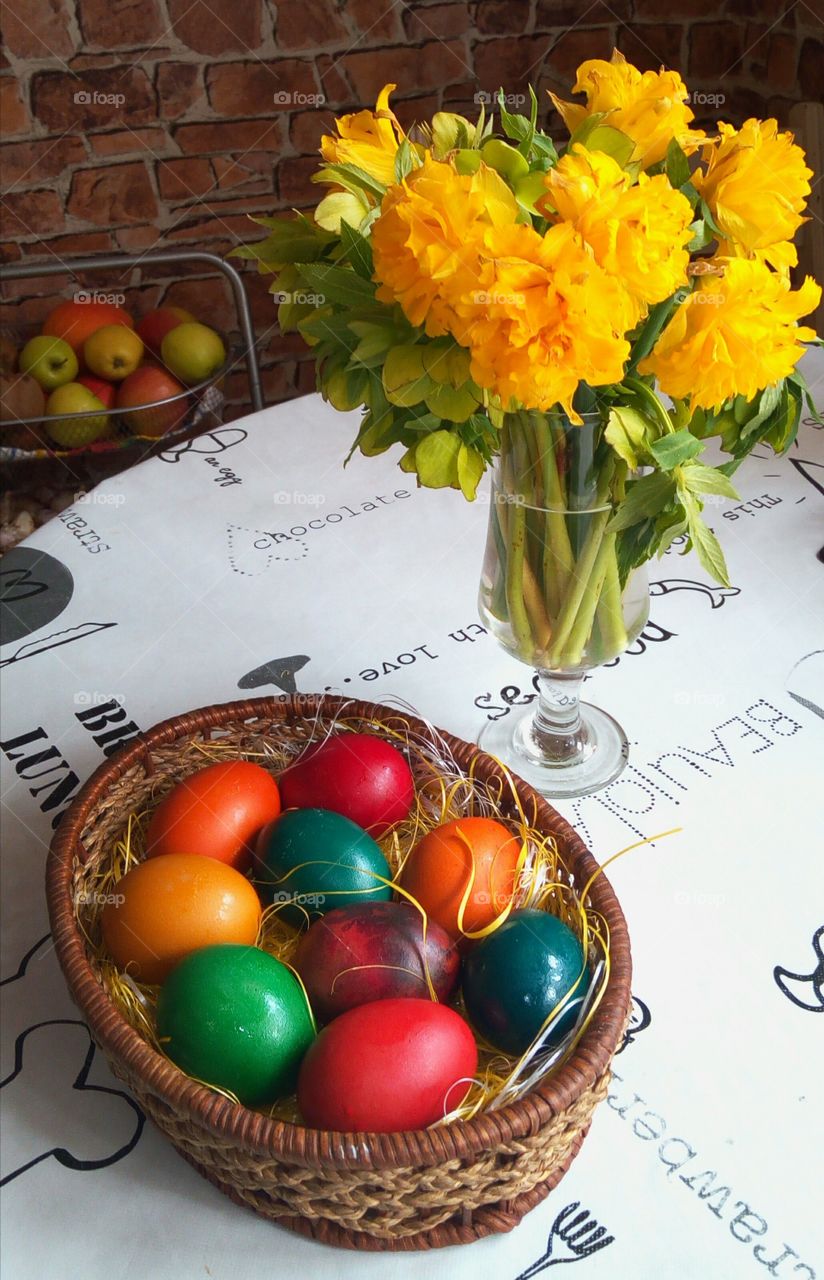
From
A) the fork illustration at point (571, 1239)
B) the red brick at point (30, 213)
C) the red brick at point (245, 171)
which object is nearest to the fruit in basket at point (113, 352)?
the red brick at point (30, 213)

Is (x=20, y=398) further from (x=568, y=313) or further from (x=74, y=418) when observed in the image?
(x=568, y=313)

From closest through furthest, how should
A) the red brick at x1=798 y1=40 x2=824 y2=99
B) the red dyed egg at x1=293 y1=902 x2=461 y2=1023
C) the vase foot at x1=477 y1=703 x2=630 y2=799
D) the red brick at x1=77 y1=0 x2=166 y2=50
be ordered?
the red dyed egg at x1=293 y1=902 x2=461 y2=1023 < the vase foot at x1=477 y1=703 x2=630 y2=799 < the red brick at x1=798 y1=40 x2=824 y2=99 < the red brick at x1=77 y1=0 x2=166 y2=50

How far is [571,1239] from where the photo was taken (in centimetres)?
58

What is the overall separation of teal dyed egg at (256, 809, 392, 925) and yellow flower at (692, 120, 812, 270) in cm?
42

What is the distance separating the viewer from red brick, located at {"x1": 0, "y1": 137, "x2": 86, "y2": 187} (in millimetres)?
2125

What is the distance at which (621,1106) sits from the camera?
2.09 feet

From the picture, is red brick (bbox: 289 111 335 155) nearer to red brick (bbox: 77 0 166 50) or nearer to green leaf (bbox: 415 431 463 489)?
red brick (bbox: 77 0 166 50)

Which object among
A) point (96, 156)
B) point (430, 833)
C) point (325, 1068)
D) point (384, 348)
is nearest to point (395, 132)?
point (384, 348)

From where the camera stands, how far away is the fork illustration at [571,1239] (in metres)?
0.57

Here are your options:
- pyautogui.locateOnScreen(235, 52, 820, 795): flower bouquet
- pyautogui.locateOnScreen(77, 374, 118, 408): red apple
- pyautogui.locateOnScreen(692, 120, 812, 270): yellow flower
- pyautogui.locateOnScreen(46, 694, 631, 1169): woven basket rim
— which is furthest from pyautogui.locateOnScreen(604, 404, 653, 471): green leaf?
pyautogui.locateOnScreen(77, 374, 118, 408): red apple

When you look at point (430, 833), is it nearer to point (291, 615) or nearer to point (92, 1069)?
point (92, 1069)

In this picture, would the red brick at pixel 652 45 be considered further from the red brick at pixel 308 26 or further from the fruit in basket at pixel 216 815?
the fruit in basket at pixel 216 815

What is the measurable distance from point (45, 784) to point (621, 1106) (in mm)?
509

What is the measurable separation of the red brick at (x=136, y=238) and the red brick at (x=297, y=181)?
28cm
